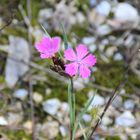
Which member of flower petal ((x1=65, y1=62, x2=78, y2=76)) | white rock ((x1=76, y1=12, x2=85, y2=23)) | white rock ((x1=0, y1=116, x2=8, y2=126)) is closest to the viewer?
flower petal ((x1=65, y1=62, x2=78, y2=76))

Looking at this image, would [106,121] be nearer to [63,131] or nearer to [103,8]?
[63,131]

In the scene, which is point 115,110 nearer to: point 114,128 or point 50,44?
point 114,128

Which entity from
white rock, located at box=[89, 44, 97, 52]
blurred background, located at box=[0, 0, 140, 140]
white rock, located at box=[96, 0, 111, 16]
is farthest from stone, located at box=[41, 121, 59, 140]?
white rock, located at box=[96, 0, 111, 16]

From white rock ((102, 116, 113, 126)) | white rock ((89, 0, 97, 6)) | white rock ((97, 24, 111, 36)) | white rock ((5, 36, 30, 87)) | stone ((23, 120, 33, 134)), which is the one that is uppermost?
white rock ((89, 0, 97, 6))

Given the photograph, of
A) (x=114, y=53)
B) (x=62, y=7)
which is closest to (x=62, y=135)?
(x=114, y=53)

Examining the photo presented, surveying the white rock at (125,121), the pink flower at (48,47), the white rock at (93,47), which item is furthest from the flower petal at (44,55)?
the white rock at (93,47)

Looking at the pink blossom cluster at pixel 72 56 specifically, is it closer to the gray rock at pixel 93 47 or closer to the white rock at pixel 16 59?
the white rock at pixel 16 59

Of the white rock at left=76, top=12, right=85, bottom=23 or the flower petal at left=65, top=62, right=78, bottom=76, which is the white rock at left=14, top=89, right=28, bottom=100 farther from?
the flower petal at left=65, top=62, right=78, bottom=76

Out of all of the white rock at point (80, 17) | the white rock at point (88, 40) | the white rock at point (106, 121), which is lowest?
the white rock at point (106, 121)
